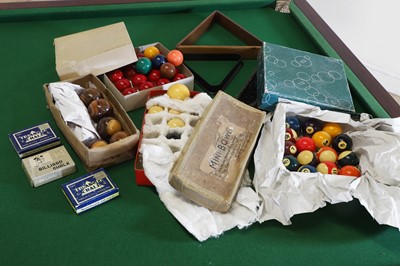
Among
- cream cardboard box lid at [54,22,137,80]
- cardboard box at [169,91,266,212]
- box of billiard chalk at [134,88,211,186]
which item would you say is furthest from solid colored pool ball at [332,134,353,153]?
cream cardboard box lid at [54,22,137,80]

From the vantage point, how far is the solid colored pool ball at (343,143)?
1.26 metres

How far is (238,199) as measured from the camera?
3.66ft

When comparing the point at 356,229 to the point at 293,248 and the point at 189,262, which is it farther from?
the point at 189,262

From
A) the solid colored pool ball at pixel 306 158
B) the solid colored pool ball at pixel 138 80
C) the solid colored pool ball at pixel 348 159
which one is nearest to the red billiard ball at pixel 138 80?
the solid colored pool ball at pixel 138 80

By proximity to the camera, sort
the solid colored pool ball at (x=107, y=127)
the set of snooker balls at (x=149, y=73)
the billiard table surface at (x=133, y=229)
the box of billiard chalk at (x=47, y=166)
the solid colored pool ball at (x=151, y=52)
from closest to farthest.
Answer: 1. the billiard table surface at (x=133, y=229)
2. the box of billiard chalk at (x=47, y=166)
3. the solid colored pool ball at (x=107, y=127)
4. the set of snooker balls at (x=149, y=73)
5. the solid colored pool ball at (x=151, y=52)

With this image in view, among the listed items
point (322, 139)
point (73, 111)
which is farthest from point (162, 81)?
point (322, 139)

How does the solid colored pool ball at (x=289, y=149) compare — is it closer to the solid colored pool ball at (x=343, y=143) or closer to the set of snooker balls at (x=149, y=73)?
the solid colored pool ball at (x=343, y=143)

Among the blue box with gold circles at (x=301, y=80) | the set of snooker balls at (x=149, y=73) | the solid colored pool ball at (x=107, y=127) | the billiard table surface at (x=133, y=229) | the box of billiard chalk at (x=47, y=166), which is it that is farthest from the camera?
the set of snooker balls at (x=149, y=73)

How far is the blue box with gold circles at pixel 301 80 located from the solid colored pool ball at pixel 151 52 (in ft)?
1.30

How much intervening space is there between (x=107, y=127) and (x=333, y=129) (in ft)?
2.32

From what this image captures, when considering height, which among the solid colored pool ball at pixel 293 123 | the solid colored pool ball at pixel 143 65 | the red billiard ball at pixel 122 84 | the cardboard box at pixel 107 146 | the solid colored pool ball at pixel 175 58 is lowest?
the cardboard box at pixel 107 146

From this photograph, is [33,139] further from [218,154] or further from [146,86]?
[218,154]

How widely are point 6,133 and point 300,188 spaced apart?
0.89 m

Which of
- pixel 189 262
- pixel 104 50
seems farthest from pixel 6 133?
pixel 189 262
